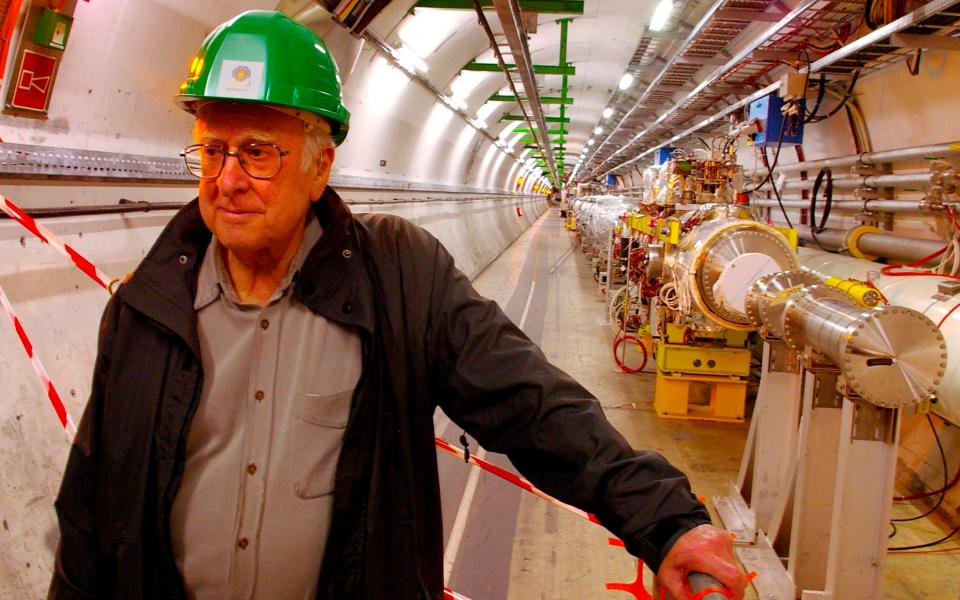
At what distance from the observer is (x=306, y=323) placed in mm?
1237

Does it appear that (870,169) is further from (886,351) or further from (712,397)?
(886,351)

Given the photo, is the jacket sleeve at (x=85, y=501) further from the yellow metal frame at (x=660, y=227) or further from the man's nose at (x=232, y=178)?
the yellow metal frame at (x=660, y=227)

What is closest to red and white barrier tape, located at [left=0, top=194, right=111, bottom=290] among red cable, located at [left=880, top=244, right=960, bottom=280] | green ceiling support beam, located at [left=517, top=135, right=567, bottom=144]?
red cable, located at [left=880, top=244, right=960, bottom=280]

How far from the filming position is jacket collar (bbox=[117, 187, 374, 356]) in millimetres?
1183

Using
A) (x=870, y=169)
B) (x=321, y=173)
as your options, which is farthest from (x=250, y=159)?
(x=870, y=169)

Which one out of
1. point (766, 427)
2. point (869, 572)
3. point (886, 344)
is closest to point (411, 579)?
point (886, 344)

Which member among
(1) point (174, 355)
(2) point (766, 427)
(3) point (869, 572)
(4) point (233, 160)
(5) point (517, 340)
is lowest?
(3) point (869, 572)

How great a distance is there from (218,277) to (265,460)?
1.18ft

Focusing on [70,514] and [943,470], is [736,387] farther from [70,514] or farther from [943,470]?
[70,514]

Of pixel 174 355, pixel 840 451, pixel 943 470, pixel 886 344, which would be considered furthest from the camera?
pixel 943 470

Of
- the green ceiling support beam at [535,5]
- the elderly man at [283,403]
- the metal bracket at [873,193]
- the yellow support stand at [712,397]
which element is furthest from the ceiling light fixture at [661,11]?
the elderly man at [283,403]

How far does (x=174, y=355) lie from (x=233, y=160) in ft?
1.23

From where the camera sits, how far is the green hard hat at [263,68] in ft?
4.09

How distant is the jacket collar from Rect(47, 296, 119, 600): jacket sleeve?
0.29ft
